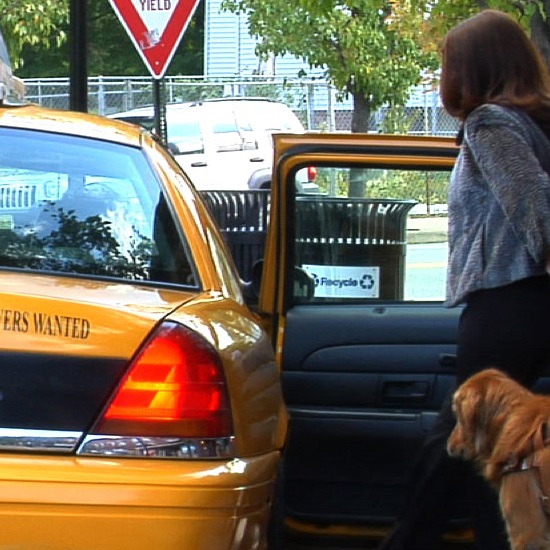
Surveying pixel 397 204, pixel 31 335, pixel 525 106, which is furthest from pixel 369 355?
pixel 31 335

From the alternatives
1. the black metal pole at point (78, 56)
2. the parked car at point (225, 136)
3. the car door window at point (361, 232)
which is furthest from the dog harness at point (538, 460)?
the parked car at point (225, 136)

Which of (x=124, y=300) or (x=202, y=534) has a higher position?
(x=124, y=300)

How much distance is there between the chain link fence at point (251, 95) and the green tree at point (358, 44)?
3.87 meters

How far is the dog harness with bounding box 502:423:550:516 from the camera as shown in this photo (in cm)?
309

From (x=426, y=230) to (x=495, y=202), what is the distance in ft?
5.67

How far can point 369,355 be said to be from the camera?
4973 mm

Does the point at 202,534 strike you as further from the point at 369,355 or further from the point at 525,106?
the point at 369,355

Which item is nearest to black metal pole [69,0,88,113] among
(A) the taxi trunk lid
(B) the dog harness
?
(A) the taxi trunk lid

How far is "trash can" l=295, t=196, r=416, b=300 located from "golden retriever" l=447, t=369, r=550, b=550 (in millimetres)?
1723

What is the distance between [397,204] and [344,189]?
0.23 meters

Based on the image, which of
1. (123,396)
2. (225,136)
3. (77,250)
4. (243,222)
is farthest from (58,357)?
(225,136)

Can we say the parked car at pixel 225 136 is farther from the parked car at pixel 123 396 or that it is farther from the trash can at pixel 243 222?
the parked car at pixel 123 396

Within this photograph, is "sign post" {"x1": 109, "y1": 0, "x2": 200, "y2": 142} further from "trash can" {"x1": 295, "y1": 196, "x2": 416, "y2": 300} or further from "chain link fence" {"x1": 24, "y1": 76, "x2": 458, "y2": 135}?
"chain link fence" {"x1": 24, "y1": 76, "x2": 458, "y2": 135}

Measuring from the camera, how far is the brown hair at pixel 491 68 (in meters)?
3.87
